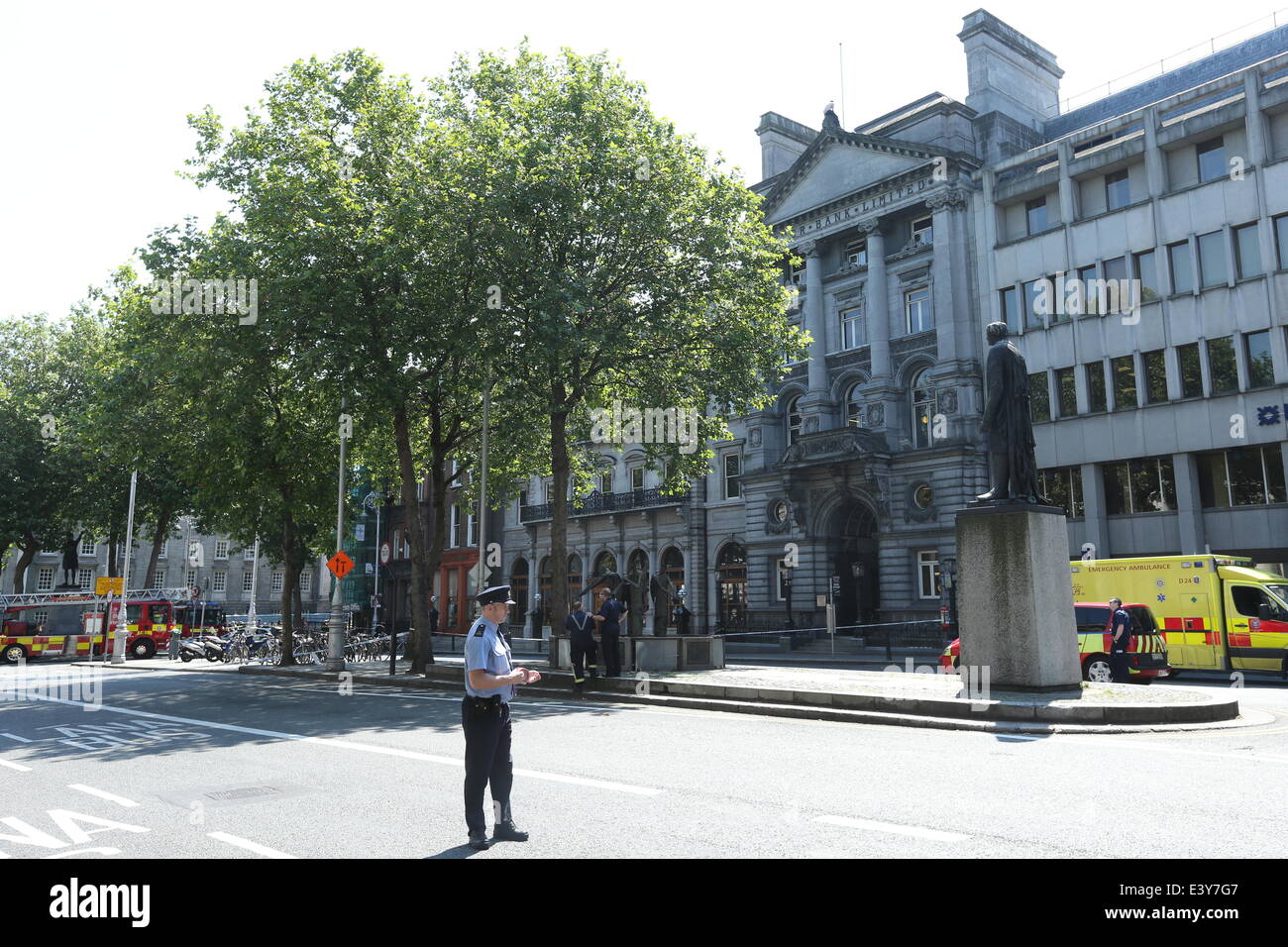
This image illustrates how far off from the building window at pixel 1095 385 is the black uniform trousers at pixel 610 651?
78.5ft

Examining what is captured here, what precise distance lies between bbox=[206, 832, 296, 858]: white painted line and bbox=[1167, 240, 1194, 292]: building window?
3481 cm

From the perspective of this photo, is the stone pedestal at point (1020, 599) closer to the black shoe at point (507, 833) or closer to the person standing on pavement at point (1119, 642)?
the person standing on pavement at point (1119, 642)

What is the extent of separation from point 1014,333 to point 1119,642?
22.1 meters

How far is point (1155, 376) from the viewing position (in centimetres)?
3391

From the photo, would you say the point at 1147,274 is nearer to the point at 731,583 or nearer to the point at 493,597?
the point at 731,583

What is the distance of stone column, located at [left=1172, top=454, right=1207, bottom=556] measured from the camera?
3219 centimetres

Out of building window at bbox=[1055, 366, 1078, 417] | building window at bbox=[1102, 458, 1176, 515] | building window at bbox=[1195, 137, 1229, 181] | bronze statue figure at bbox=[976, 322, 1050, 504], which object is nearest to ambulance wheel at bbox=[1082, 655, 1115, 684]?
bronze statue figure at bbox=[976, 322, 1050, 504]

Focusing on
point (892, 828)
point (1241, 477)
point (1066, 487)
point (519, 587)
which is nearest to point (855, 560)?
point (1066, 487)

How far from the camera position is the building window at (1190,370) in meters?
32.6

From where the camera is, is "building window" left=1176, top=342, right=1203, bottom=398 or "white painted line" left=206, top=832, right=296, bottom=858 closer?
"white painted line" left=206, top=832, right=296, bottom=858

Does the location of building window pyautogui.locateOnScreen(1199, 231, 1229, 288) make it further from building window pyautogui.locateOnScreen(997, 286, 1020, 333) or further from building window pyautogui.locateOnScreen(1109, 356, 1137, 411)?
building window pyautogui.locateOnScreen(997, 286, 1020, 333)

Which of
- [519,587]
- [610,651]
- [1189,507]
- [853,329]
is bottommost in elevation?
[610,651]

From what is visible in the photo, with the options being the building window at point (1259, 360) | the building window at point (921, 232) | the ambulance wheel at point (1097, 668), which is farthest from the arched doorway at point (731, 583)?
the ambulance wheel at point (1097, 668)
